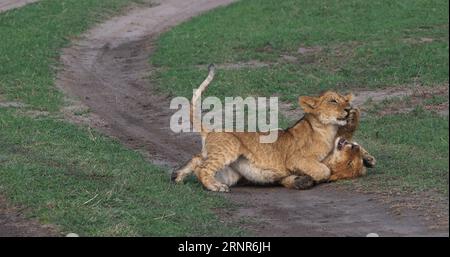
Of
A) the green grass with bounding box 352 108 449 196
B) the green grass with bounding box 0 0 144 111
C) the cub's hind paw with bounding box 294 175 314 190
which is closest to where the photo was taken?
the green grass with bounding box 352 108 449 196

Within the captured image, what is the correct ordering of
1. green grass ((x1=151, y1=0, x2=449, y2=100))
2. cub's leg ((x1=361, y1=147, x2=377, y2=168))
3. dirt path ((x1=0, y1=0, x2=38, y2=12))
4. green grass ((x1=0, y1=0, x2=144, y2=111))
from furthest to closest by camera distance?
dirt path ((x1=0, y1=0, x2=38, y2=12)) → green grass ((x1=151, y1=0, x2=449, y2=100)) → green grass ((x1=0, y1=0, x2=144, y2=111)) → cub's leg ((x1=361, y1=147, x2=377, y2=168))

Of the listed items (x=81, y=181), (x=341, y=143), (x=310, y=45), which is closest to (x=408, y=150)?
(x=341, y=143)

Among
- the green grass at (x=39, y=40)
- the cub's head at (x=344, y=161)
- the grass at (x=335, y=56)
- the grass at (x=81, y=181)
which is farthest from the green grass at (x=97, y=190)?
the green grass at (x=39, y=40)

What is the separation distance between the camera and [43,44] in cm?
1616

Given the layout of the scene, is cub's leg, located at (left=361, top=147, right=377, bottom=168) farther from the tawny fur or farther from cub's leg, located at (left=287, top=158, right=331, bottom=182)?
cub's leg, located at (left=287, top=158, right=331, bottom=182)

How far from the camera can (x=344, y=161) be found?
866cm

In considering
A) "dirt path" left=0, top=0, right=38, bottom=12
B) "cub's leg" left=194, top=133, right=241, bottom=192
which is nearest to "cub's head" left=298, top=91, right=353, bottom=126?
"cub's leg" left=194, top=133, right=241, bottom=192

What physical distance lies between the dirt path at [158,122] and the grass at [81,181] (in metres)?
0.34

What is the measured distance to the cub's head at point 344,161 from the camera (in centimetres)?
866

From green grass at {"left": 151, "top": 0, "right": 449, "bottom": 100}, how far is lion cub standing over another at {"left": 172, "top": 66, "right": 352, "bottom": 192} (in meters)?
3.82

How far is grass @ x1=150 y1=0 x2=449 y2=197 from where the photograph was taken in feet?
33.8

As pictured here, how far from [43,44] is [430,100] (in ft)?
21.6

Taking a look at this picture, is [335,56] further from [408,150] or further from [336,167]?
[336,167]
